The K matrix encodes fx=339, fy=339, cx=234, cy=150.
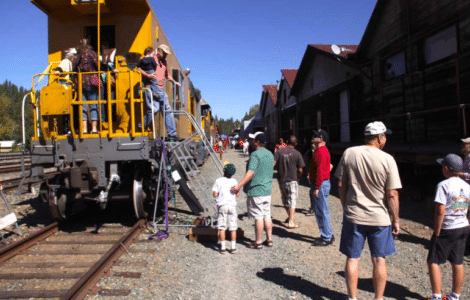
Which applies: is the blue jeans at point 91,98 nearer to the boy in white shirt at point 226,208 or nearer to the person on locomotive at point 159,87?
the person on locomotive at point 159,87

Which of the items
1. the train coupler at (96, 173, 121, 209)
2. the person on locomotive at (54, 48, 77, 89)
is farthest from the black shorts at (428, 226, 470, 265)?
the person on locomotive at (54, 48, 77, 89)

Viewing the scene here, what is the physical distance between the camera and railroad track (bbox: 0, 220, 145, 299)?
3.80 m

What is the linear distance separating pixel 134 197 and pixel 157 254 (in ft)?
4.31

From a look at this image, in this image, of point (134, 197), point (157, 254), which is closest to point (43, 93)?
point (134, 197)

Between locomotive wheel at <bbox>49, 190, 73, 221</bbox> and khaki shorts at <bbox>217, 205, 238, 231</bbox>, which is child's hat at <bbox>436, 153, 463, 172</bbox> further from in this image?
locomotive wheel at <bbox>49, 190, 73, 221</bbox>

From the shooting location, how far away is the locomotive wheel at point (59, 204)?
18.9 feet

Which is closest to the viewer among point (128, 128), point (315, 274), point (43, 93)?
point (315, 274)

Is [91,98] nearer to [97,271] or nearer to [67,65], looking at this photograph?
[67,65]

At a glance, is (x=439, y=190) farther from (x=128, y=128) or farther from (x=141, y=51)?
(x=141, y=51)

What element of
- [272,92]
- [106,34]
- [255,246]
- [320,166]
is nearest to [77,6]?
[106,34]

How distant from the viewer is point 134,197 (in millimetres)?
5992

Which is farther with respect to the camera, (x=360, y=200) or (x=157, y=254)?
(x=157, y=254)

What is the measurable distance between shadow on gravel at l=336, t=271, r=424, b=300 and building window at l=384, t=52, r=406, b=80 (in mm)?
9080

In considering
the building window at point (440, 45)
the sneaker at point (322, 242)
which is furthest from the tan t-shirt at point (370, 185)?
the building window at point (440, 45)
